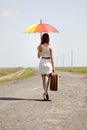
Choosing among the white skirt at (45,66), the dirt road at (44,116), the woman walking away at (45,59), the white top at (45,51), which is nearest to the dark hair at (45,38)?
the woman walking away at (45,59)

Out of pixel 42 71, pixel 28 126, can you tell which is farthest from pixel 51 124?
pixel 42 71

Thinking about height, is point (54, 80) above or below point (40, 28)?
below

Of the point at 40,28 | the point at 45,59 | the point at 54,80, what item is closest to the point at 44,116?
the point at 45,59

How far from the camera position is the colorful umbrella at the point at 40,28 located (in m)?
15.1

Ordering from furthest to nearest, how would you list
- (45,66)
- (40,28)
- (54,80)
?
(40,28)
(54,80)
(45,66)

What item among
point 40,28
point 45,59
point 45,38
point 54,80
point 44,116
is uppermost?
point 40,28

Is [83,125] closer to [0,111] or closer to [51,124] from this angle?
[51,124]

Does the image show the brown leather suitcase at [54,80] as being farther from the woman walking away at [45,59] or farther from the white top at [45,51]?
the white top at [45,51]

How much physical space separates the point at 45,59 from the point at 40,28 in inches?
51.9

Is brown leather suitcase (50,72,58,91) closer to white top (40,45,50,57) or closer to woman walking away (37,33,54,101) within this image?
woman walking away (37,33,54,101)

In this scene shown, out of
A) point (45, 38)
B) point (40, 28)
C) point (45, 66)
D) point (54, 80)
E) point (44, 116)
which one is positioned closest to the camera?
point (44, 116)

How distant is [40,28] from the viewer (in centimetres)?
1527

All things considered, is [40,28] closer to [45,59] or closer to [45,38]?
[45,38]

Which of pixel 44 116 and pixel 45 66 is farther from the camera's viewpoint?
pixel 45 66
